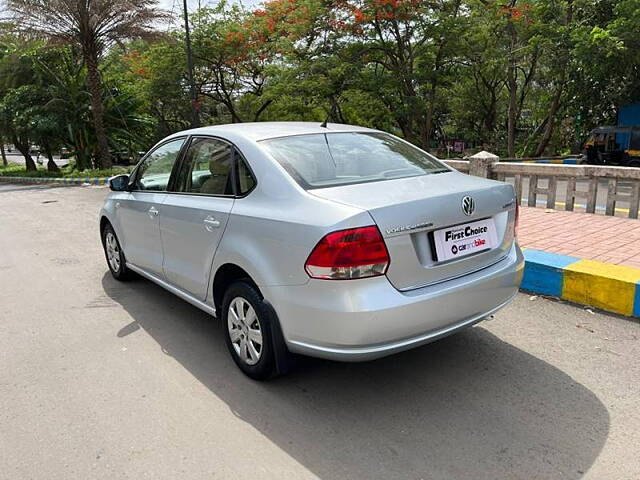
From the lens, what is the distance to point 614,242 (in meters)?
6.00

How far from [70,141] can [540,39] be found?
2014cm

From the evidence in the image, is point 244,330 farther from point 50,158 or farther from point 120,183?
point 50,158

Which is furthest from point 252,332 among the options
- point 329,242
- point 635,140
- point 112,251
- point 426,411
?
point 635,140

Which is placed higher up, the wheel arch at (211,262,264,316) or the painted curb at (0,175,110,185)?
the wheel arch at (211,262,264,316)

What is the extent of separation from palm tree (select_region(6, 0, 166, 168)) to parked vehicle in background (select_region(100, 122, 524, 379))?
17783 millimetres

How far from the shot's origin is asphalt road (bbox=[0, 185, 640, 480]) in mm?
2539

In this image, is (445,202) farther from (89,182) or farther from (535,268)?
(89,182)

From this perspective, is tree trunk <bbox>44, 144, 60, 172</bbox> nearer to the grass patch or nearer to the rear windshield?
the grass patch

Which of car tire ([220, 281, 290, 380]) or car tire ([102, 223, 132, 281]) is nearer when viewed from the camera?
car tire ([220, 281, 290, 380])

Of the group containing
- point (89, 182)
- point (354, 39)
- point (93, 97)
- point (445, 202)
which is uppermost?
point (354, 39)

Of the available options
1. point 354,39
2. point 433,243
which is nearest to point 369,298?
point 433,243

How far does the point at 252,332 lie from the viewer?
3252 millimetres

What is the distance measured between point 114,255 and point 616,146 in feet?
62.0

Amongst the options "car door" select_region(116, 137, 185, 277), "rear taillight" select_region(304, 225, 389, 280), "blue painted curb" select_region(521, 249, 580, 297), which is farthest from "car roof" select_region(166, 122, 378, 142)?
"blue painted curb" select_region(521, 249, 580, 297)
